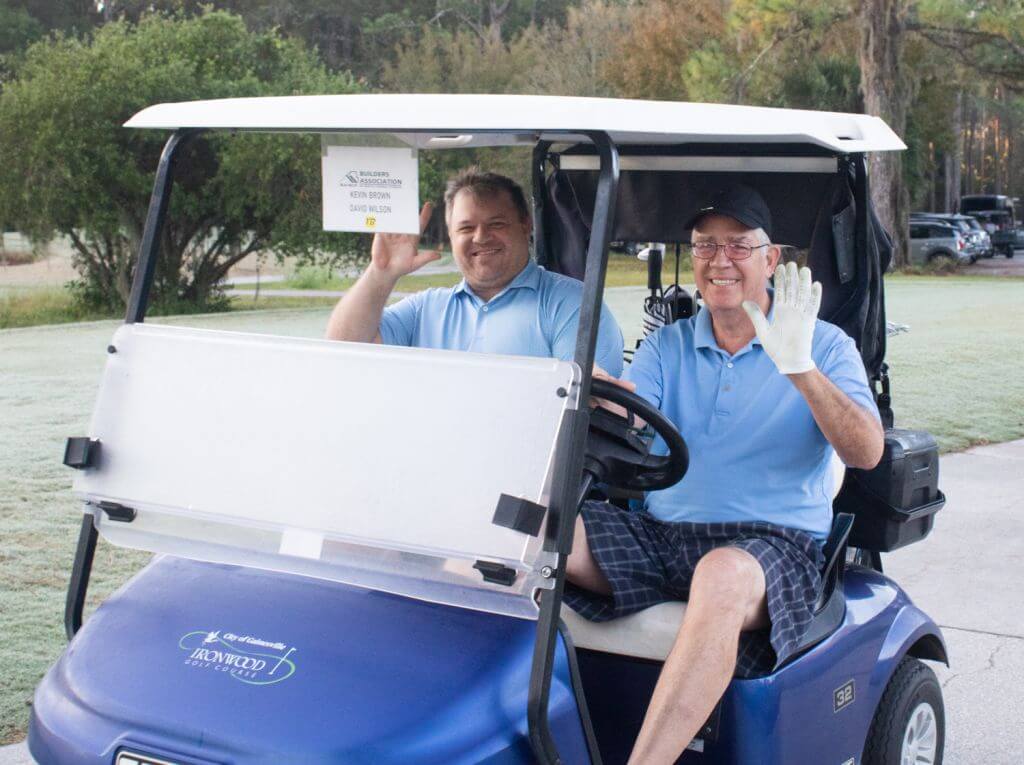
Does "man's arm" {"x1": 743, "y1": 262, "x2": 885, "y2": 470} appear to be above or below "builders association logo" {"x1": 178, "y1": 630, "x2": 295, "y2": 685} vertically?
above

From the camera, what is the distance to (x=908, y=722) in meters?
2.81

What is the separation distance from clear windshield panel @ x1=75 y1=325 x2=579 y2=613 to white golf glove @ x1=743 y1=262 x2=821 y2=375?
1.71ft

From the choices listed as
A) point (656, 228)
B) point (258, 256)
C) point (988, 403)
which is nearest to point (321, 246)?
point (258, 256)

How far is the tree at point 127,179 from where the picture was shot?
1591 centimetres

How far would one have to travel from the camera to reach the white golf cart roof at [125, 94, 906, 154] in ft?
6.58

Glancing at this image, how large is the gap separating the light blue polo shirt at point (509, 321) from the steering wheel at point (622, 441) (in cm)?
64

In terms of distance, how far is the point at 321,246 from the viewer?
663 inches

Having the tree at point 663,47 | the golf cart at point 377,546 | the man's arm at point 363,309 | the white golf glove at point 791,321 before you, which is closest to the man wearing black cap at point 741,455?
the white golf glove at point 791,321

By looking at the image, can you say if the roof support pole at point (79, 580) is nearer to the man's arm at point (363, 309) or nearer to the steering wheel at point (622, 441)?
the man's arm at point (363, 309)

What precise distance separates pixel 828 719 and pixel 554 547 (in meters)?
0.90

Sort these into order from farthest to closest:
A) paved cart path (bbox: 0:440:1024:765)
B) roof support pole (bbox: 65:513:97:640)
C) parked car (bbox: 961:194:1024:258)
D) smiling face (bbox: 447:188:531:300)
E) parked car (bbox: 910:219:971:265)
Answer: parked car (bbox: 961:194:1024:258)
parked car (bbox: 910:219:971:265)
paved cart path (bbox: 0:440:1024:765)
smiling face (bbox: 447:188:531:300)
roof support pole (bbox: 65:513:97:640)

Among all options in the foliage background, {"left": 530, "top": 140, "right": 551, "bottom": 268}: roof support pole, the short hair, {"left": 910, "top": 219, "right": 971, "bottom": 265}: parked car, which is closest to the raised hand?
the short hair

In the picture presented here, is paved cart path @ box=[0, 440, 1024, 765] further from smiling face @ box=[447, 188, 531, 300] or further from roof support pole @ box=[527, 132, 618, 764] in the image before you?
roof support pole @ box=[527, 132, 618, 764]

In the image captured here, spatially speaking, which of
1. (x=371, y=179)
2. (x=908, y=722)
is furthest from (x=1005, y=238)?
(x=371, y=179)
